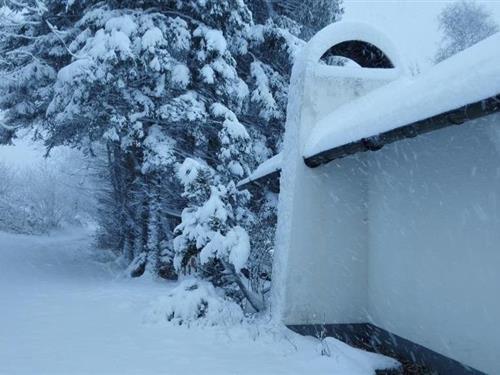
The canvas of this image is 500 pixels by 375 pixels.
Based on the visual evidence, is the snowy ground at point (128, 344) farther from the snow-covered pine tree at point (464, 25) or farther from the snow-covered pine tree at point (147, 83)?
the snow-covered pine tree at point (464, 25)

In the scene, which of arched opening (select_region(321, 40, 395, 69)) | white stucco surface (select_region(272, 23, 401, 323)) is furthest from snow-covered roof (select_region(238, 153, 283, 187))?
arched opening (select_region(321, 40, 395, 69))

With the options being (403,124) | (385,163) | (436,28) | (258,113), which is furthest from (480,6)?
(403,124)

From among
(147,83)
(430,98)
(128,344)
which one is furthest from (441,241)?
(147,83)

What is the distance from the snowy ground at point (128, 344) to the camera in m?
4.94

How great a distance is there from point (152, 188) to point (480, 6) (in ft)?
93.5

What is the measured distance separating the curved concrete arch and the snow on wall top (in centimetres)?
139

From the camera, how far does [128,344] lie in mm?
5867

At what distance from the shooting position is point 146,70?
10.4 metres

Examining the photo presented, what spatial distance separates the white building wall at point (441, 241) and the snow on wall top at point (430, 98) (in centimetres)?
63

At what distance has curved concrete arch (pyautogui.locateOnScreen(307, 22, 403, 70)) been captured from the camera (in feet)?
22.0

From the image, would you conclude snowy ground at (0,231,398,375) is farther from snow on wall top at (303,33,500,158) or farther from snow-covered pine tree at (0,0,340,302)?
snow-covered pine tree at (0,0,340,302)

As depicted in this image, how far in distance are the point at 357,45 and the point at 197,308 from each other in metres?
4.82

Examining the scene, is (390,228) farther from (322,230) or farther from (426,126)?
(426,126)

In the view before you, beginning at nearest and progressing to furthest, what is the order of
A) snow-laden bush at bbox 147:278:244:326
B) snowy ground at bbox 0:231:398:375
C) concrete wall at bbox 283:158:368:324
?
snowy ground at bbox 0:231:398:375 → concrete wall at bbox 283:158:368:324 → snow-laden bush at bbox 147:278:244:326
